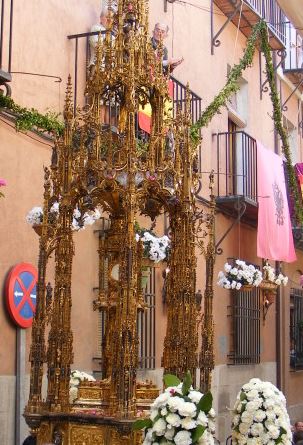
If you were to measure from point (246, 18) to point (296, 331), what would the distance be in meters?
7.18

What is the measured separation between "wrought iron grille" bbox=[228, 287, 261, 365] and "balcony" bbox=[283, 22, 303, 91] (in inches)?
219

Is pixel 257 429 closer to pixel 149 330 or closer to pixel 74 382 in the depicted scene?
pixel 74 382

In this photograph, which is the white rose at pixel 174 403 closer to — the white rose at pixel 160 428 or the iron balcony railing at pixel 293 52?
the white rose at pixel 160 428

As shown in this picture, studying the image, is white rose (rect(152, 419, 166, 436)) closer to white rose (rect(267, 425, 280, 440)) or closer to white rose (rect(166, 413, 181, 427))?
white rose (rect(166, 413, 181, 427))

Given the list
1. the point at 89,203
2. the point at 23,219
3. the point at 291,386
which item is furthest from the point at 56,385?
the point at 291,386

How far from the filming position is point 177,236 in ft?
25.5

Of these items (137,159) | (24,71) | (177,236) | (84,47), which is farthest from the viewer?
(84,47)

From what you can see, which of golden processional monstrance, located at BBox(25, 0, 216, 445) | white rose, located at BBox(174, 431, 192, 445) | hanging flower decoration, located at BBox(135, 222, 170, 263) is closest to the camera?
white rose, located at BBox(174, 431, 192, 445)

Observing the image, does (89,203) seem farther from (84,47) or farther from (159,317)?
(159,317)

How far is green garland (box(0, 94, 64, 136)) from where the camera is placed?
30.8ft

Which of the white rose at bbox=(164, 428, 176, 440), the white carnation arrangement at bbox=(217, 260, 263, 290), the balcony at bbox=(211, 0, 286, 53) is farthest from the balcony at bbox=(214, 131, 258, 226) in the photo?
the white rose at bbox=(164, 428, 176, 440)

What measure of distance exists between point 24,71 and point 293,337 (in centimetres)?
1142

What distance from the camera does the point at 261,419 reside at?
6855mm

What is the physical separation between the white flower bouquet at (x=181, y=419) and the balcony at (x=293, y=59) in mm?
14518
